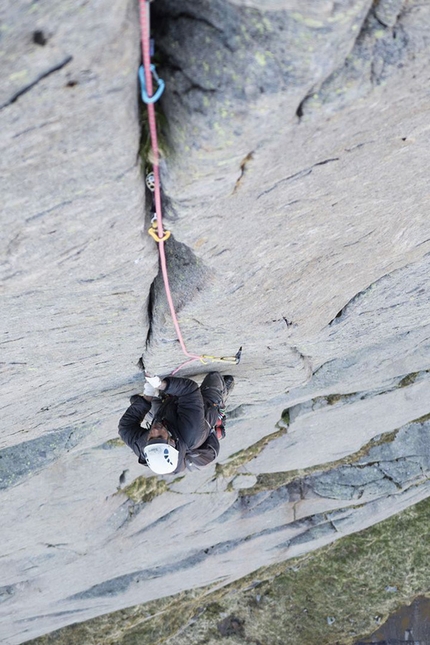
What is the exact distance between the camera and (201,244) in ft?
13.0

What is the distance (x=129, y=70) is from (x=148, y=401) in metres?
4.27

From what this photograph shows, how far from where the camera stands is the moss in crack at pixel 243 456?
10.3 m

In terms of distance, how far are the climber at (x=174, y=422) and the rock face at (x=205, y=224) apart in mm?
311

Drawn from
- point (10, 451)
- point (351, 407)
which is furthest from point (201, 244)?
point (351, 407)

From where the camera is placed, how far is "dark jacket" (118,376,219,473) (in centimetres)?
582

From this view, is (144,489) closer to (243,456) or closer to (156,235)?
(243,456)

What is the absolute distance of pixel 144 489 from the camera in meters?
10.1

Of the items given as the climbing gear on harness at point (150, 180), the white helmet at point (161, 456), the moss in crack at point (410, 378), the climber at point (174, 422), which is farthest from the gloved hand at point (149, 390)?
the moss in crack at point (410, 378)

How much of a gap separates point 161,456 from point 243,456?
5368mm

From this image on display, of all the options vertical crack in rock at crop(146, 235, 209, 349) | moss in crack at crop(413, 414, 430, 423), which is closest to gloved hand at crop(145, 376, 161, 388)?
vertical crack in rock at crop(146, 235, 209, 349)

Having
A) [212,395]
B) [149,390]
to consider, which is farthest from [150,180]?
[212,395]

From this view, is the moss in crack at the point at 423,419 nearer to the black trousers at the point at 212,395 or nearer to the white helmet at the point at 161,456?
the black trousers at the point at 212,395

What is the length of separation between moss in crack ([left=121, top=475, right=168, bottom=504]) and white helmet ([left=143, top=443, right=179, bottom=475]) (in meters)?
4.85

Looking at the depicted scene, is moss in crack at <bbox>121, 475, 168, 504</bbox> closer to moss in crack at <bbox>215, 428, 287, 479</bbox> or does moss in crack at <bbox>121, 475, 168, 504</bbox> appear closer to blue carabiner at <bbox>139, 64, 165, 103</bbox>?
moss in crack at <bbox>215, 428, 287, 479</bbox>
